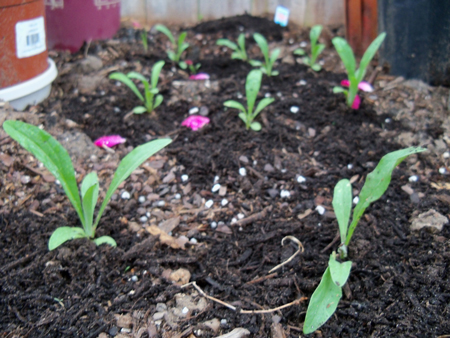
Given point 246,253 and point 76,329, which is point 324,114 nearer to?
point 246,253

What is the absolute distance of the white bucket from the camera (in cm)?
178

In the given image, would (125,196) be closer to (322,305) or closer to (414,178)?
(322,305)

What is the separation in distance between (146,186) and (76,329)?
0.67 meters

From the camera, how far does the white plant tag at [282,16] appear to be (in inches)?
117

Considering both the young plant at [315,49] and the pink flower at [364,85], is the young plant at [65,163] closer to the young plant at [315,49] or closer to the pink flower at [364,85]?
the pink flower at [364,85]

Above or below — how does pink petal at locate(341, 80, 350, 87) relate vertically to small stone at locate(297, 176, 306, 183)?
above

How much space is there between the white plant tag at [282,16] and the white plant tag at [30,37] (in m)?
1.79

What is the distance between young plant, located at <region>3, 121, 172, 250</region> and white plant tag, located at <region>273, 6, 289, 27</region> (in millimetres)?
2118

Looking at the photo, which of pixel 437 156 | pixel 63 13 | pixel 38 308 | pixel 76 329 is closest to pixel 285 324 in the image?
pixel 76 329

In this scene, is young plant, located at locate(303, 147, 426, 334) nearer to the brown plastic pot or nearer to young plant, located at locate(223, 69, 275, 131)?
young plant, located at locate(223, 69, 275, 131)

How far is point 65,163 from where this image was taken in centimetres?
127

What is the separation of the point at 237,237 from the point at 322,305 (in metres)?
0.46

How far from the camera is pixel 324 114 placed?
2.04m

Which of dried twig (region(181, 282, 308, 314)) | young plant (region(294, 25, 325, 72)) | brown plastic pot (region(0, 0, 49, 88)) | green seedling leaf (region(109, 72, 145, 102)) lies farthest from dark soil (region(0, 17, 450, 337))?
young plant (region(294, 25, 325, 72))
